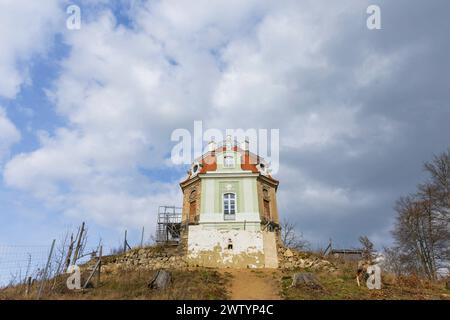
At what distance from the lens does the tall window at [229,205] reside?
28.4m

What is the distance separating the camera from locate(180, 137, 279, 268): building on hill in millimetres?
23125

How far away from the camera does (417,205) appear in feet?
89.2

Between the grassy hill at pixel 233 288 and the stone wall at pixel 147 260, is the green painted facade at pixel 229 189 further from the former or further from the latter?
the grassy hill at pixel 233 288

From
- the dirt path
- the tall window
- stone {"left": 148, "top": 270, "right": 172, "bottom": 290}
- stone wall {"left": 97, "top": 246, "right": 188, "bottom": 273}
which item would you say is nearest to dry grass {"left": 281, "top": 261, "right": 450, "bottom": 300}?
the dirt path

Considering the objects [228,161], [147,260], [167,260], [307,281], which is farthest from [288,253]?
[228,161]

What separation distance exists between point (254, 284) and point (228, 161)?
45.6 ft

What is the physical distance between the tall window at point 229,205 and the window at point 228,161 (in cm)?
279

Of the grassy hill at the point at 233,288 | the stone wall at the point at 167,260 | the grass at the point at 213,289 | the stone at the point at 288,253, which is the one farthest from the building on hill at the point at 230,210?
the grass at the point at 213,289

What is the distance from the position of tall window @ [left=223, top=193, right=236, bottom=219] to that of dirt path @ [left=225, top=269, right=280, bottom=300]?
6.82 meters

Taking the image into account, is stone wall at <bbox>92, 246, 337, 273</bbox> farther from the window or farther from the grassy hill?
the window
